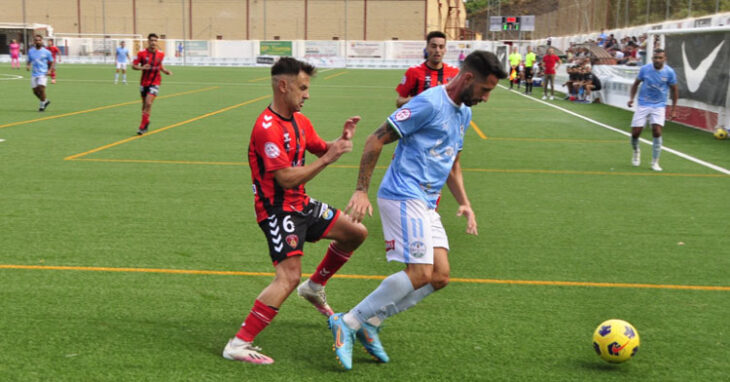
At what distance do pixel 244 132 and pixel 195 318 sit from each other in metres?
12.3

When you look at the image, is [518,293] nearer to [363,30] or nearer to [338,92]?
[338,92]

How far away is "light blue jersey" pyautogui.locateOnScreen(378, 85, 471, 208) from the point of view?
441cm

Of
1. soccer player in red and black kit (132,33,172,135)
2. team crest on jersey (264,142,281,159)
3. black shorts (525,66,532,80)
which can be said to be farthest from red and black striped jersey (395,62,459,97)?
black shorts (525,66,532,80)

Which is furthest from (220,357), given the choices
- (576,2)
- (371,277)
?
(576,2)

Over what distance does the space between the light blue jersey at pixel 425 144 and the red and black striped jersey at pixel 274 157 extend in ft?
1.85

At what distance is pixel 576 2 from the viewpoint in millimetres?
54344

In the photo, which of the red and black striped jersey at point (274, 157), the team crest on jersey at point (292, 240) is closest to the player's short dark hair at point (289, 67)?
the red and black striped jersey at point (274, 157)

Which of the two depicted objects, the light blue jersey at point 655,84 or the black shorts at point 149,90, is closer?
the light blue jersey at point 655,84

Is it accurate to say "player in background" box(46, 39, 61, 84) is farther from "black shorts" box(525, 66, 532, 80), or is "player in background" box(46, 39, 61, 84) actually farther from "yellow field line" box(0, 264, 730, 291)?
"black shorts" box(525, 66, 532, 80)

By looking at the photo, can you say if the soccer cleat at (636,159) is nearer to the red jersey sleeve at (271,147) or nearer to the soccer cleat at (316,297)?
the soccer cleat at (316,297)

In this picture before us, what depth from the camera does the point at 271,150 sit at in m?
4.48

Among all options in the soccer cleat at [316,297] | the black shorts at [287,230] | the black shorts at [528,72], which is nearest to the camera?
the black shorts at [287,230]

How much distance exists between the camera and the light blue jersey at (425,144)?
4406 millimetres

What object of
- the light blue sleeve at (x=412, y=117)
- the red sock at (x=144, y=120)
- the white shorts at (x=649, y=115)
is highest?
the light blue sleeve at (x=412, y=117)
